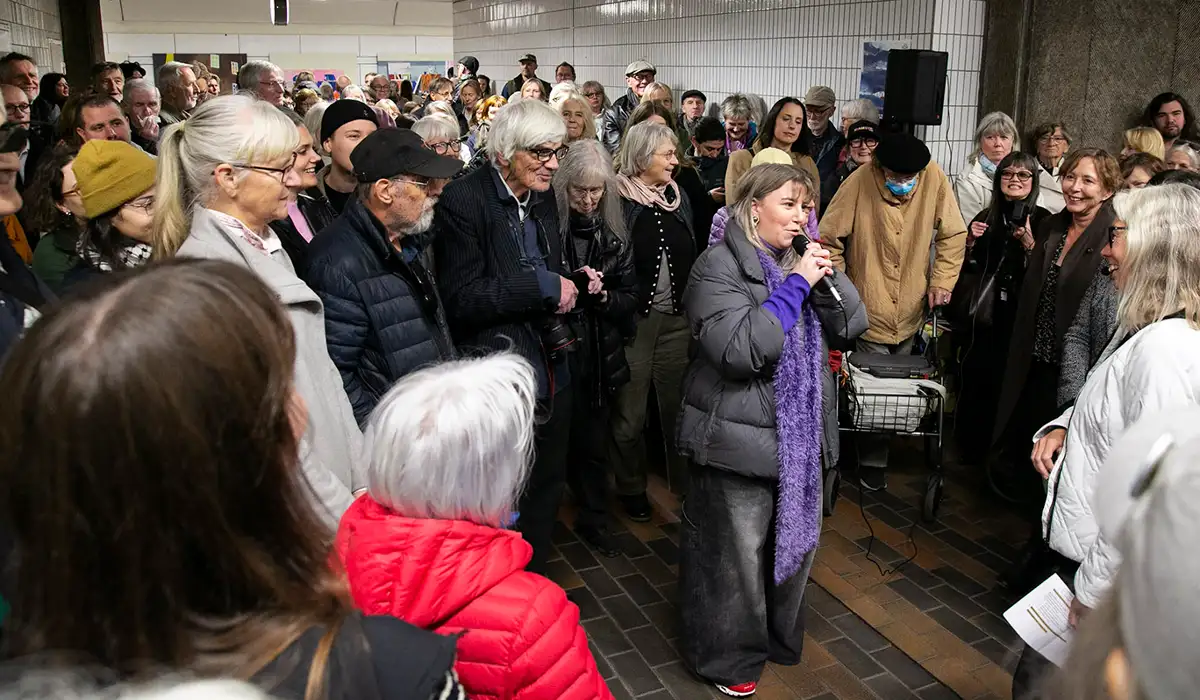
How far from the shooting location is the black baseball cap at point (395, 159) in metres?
3.11

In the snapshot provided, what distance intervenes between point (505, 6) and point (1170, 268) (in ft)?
50.3

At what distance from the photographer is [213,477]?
98cm

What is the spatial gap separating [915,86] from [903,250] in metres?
1.32

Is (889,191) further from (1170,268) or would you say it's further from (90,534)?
(90,534)

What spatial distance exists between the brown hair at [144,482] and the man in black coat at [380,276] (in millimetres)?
1834

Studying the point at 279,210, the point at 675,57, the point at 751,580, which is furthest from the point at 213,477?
the point at 675,57

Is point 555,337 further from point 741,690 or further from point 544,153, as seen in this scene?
point 741,690

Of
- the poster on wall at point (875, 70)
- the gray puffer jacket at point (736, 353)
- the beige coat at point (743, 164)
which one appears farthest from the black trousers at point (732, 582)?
the poster on wall at point (875, 70)

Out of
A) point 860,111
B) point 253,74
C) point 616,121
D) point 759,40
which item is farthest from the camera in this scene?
point 616,121

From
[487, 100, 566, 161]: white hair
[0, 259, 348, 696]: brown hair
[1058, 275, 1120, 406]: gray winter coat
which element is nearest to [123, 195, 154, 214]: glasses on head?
[487, 100, 566, 161]: white hair

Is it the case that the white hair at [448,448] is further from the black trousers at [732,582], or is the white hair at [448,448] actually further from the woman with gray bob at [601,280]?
the woman with gray bob at [601,280]

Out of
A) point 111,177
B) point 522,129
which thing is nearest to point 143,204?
point 111,177

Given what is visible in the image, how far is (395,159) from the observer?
3129mm

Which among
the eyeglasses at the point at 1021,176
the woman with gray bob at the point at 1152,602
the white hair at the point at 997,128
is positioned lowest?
the woman with gray bob at the point at 1152,602
